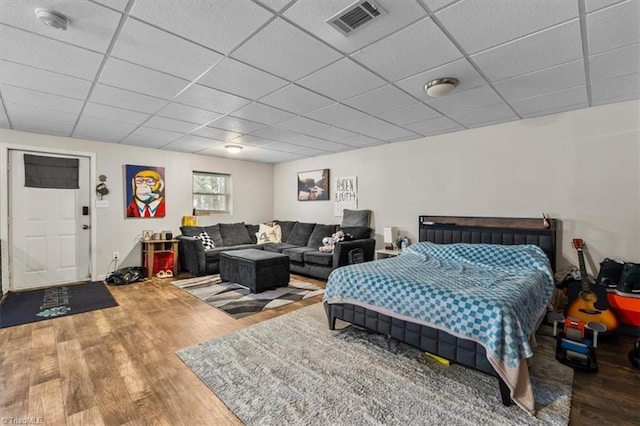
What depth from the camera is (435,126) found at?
159 inches

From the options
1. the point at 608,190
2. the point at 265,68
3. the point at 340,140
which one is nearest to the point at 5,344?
the point at 265,68

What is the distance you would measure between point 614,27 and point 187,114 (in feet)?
12.7

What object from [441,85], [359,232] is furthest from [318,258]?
[441,85]

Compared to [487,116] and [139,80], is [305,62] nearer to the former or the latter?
[139,80]

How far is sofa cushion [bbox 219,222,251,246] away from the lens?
605 cm

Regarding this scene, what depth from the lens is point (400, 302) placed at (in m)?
2.38

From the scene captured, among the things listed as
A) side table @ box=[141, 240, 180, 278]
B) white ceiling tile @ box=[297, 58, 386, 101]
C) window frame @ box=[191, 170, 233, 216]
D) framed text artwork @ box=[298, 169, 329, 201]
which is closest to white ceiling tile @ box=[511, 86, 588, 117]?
white ceiling tile @ box=[297, 58, 386, 101]

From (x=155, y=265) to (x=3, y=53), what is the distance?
3.89 meters

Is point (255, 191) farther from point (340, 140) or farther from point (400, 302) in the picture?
point (400, 302)

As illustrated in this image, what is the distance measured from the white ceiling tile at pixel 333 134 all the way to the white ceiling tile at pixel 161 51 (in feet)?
7.02

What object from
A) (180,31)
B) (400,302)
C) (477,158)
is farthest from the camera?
(477,158)

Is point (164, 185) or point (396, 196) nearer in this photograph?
point (396, 196)

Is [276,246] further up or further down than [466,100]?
further down

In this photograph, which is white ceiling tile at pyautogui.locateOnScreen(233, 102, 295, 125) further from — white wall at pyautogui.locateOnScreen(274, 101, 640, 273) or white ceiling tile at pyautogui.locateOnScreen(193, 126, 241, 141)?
white wall at pyautogui.locateOnScreen(274, 101, 640, 273)
